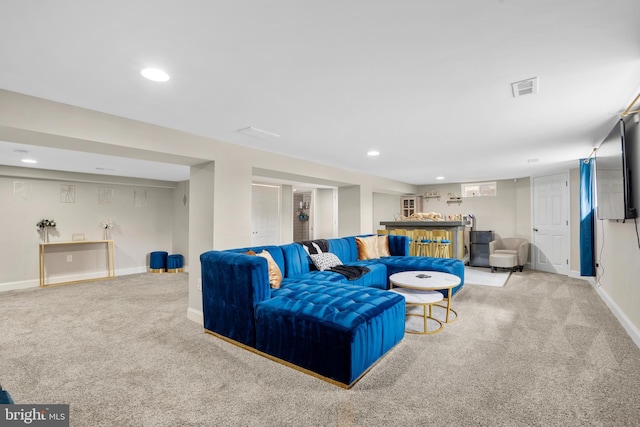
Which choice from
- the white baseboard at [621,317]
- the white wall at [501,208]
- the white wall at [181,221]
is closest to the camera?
the white baseboard at [621,317]

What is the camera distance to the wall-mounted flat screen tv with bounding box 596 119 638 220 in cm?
270

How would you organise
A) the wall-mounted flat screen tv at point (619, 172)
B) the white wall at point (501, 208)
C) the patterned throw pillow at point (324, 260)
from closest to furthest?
1. the wall-mounted flat screen tv at point (619, 172)
2. the patterned throw pillow at point (324, 260)
3. the white wall at point (501, 208)

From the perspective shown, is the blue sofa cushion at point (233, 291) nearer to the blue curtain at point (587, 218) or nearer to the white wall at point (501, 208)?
the blue curtain at point (587, 218)

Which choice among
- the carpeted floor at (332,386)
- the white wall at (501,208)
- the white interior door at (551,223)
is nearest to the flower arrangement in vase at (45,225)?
the carpeted floor at (332,386)

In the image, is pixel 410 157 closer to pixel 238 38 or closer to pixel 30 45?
pixel 238 38

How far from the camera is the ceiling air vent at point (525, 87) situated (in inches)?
86.4

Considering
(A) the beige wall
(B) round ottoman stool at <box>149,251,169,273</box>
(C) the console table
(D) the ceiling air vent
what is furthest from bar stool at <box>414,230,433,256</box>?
(C) the console table

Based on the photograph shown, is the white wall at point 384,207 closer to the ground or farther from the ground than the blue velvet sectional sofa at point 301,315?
farther from the ground

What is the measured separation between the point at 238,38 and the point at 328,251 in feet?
10.8

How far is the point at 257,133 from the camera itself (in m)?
3.44

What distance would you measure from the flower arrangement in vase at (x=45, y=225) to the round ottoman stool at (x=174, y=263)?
2.19m

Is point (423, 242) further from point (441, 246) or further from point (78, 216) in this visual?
point (78, 216)

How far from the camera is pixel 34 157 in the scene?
15.2 feet

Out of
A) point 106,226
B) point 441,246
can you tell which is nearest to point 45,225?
point 106,226
